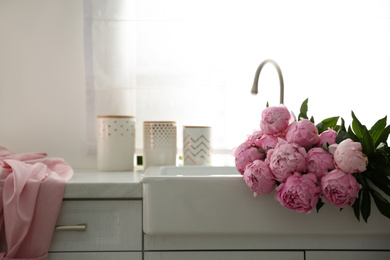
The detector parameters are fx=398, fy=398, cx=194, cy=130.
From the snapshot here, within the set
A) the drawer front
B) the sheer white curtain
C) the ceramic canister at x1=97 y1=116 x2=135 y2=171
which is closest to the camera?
the drawer front

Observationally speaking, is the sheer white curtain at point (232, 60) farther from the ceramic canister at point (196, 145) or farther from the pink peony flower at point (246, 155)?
the pink peony flower at point (246, 155)

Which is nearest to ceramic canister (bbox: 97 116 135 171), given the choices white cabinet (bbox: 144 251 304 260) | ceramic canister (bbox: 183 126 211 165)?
ceramic canister (bbox: 183 126 211 165)

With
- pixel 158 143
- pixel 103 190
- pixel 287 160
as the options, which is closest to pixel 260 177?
pixel 287 160

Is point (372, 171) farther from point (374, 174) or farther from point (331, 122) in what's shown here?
point (331, 122)

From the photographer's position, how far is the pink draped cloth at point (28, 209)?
1.05 metres

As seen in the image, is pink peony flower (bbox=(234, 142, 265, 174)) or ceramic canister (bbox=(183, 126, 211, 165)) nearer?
pink peony flower (bbox=(234, 142, 265, 174))

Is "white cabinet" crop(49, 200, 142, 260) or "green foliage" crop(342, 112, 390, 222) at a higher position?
"green foliage" crop(342, 112, 390, 222)

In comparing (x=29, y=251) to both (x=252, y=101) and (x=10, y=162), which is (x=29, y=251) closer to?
(x=10, y=162)

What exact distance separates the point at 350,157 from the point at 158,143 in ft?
2.44

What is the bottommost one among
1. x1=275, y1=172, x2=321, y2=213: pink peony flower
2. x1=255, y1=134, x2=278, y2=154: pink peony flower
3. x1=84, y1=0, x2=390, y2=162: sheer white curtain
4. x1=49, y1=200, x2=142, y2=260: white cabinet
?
x1=49, y1=200, x2=142, y2=260: white cabinet

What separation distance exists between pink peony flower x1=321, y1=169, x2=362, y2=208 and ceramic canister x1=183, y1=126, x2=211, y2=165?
0.60 metres

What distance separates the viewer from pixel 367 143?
990 mm

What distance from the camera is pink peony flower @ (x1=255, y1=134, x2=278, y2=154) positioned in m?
1.03

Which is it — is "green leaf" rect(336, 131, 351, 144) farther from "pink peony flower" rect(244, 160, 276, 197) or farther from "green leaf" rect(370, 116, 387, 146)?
"pink peony flower" rect(244, 160, 276, 197)
